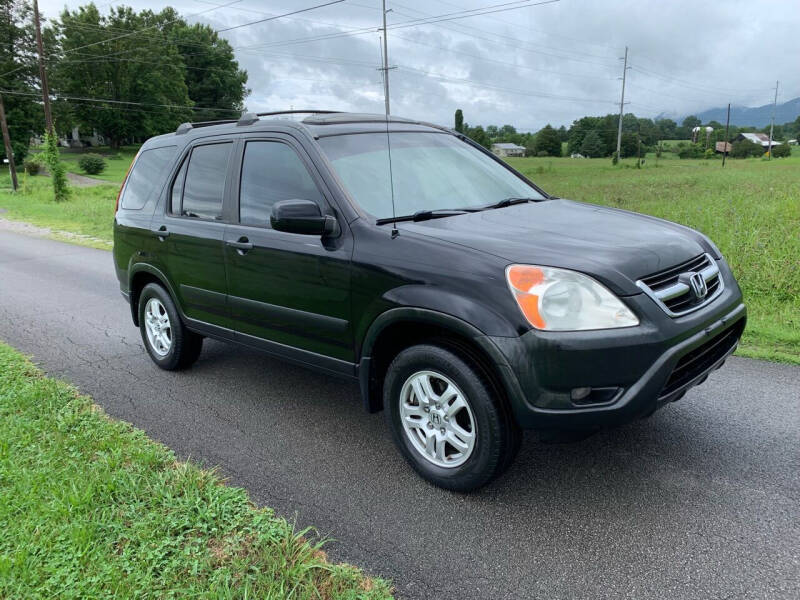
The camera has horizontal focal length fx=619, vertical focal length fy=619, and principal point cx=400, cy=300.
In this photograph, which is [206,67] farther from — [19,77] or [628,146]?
[628,146]

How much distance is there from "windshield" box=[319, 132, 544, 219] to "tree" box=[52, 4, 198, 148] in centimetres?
7507

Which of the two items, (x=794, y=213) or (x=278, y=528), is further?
(x=794, y=213)

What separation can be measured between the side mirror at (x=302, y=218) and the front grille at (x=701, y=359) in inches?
74.8

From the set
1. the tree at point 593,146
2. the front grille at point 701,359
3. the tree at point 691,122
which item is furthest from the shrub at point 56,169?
the tree at point 691,122

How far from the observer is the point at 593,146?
3935 inches

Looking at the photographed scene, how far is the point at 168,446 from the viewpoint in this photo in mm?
3824

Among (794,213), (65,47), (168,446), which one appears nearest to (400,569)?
(168,446)

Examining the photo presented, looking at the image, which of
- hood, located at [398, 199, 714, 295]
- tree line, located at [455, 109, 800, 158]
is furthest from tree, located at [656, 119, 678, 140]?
hood, located at [398, 199, 714, 295]

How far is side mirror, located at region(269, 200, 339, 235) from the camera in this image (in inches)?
132

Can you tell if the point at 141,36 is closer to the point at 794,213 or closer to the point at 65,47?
the point at 65,47

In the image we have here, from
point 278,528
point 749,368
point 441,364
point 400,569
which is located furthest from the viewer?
point 749,368

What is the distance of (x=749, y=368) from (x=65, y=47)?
81.9 meters

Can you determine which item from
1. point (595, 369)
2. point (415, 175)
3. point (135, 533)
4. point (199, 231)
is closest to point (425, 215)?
point (415, 175)

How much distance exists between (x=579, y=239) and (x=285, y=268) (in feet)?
5.71
